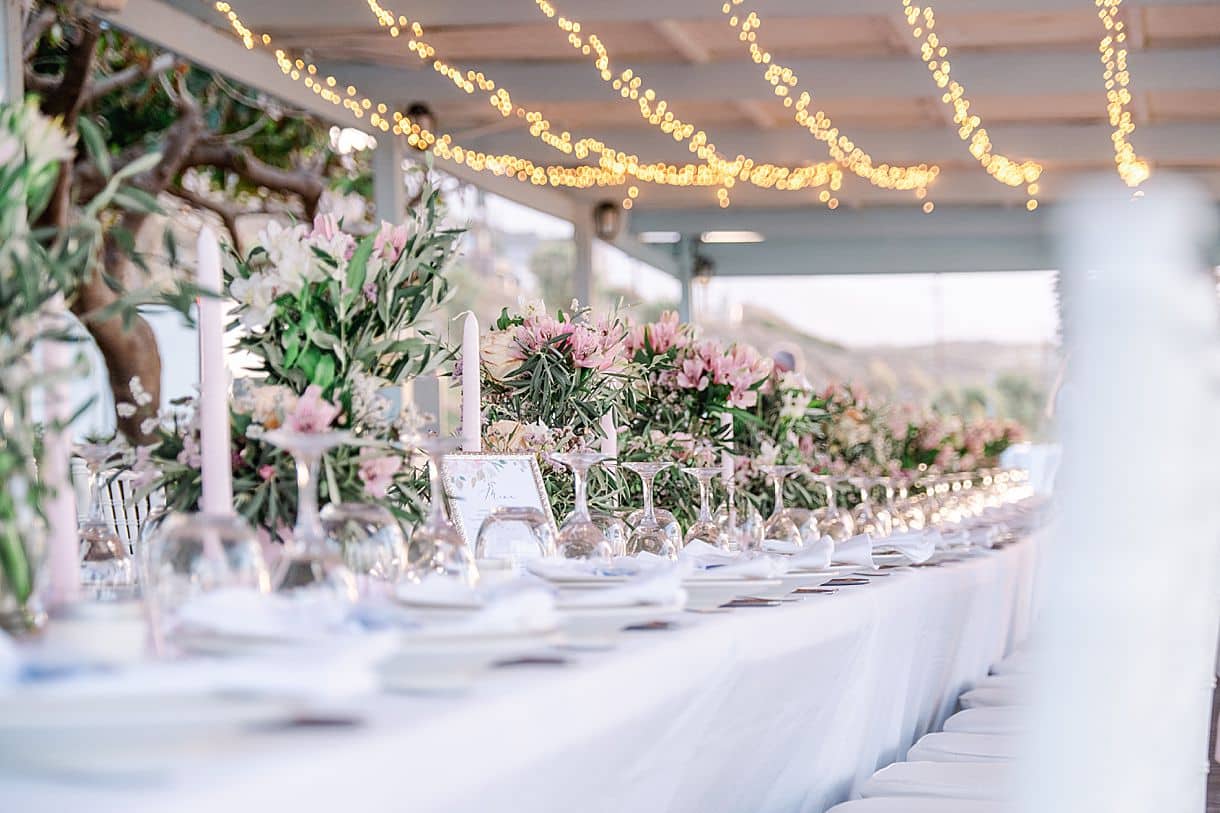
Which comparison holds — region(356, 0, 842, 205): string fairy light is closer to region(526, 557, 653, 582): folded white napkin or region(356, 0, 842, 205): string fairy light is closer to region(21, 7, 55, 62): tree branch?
region(21, 7, 55, 62): tree branch

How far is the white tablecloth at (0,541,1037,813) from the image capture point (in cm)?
104

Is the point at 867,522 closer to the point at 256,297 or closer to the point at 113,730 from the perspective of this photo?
the point at 256,297

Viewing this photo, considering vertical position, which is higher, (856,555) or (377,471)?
(377,471)

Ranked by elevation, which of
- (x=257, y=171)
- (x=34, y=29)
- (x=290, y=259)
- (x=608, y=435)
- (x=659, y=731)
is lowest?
(x=659, y=731)

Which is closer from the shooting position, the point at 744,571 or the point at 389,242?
the point at 389,242

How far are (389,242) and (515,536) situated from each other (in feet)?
1.47

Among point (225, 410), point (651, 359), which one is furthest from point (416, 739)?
point (651, 359)

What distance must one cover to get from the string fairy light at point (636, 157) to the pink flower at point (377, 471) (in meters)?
5.61

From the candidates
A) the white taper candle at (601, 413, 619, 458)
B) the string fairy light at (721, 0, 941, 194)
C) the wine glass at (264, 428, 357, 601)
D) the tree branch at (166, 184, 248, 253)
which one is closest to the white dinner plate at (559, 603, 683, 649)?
the wine glass at (264, 428, 357, 601)

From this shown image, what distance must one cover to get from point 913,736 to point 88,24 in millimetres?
5526

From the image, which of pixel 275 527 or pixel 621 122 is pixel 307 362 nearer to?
pixel 275 527

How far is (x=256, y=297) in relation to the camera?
2098mm

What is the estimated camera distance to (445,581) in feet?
5.73

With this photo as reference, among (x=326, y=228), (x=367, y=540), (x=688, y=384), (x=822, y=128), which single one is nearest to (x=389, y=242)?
(x=326, y=228)
